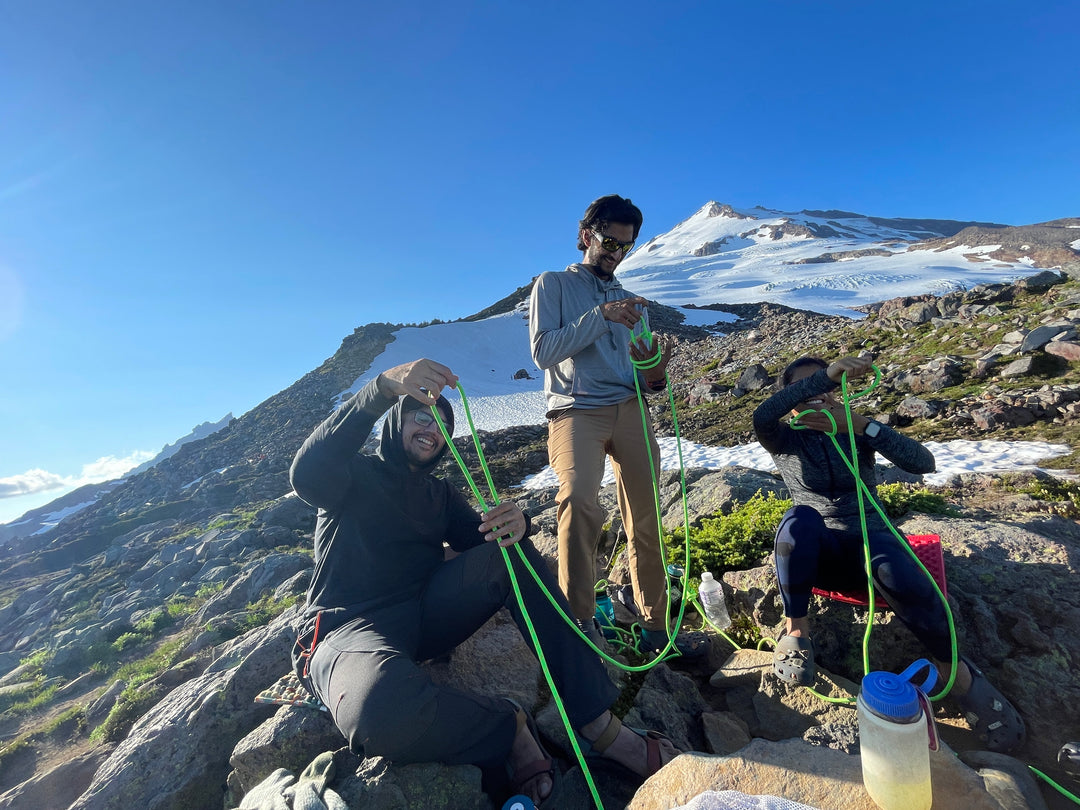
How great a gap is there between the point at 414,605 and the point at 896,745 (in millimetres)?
2078

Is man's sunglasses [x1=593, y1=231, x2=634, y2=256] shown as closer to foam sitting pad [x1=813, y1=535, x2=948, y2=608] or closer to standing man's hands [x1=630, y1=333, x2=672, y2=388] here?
standing man's hands [x1=630, y1=333, x2=672, y2=388]

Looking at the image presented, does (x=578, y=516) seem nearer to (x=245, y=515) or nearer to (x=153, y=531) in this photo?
(x=245, y=515)

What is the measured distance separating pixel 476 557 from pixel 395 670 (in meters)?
0.65

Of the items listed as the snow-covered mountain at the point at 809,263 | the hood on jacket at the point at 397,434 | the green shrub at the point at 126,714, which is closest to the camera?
the hood on jacket at the point at 397,434

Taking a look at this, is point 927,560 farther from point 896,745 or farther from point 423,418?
point 423,418

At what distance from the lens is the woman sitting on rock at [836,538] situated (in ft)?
8.31

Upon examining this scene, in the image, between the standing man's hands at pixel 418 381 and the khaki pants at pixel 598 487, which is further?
the khaki pants at pixel 598 487

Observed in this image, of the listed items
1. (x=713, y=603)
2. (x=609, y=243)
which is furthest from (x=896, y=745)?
(x=609, y=243)

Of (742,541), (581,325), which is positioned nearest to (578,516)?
(581,325)

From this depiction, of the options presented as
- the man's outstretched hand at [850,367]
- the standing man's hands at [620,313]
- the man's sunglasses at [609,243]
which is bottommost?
the man's outstretched hand at [850,367]

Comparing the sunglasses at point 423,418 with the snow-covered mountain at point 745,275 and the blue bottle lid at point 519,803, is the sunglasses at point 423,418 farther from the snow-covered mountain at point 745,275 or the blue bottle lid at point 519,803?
the snow-covered mountain at point 745,275

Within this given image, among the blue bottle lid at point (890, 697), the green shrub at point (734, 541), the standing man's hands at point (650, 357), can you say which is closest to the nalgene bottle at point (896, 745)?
the blue bottle lid at point (890, 697)

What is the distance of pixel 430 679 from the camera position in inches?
90.4

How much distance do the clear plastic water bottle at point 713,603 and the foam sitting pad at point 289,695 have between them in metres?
2.48
